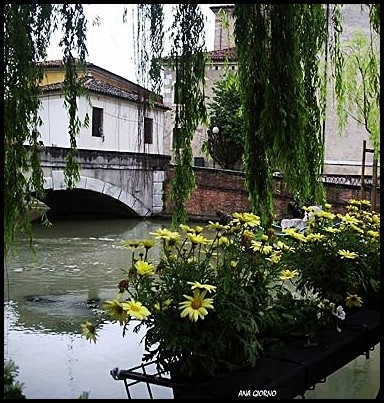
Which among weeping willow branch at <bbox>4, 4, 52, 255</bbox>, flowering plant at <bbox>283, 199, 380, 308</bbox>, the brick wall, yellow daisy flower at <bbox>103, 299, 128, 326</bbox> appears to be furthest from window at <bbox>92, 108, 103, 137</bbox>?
yellow daisy flower at <bbox>103, 299, 128, 326</bbox>

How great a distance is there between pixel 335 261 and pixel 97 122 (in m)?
11.7

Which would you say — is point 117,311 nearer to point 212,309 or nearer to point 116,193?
point 212,309

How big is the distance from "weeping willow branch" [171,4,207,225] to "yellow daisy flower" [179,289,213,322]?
0.43 metres

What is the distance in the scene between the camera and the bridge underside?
1454cm

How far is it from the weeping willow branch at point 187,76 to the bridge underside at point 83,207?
39.5 ft

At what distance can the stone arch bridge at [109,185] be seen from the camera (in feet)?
38.5

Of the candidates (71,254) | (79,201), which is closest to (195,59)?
(71,254)

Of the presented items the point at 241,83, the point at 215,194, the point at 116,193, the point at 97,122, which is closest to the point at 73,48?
the point at 241,83

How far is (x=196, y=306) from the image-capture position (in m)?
1.83

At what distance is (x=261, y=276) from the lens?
2.27m

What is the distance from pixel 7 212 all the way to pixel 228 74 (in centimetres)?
132

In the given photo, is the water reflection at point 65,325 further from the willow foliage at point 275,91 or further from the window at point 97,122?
the window at point 97,122

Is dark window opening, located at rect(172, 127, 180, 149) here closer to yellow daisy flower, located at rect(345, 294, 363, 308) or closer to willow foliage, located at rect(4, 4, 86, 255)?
willow foliage, located at rect(4, 4, 86, 255)

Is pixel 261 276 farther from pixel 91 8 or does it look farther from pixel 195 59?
pixel 91 8
